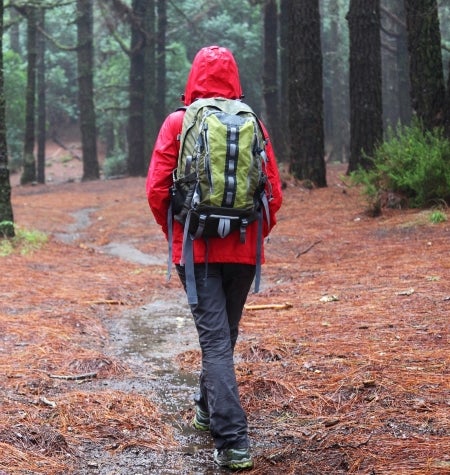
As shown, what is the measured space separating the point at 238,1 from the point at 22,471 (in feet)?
136

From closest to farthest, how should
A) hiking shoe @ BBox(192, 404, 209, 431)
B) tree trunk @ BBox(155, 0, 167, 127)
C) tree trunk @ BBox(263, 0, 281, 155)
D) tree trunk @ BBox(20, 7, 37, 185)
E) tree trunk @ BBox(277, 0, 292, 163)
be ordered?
hiking shoe @ BBox(192, 404, 209, 431)
tree trunk @ BBox(277, 0, 292, 163)
tree trunk @ BBox(263, 0, 281, 155)
tree trunk @ BBox(20, 7, 37, 185)
tree trunk @ BBox(155, 0, 167, 127)

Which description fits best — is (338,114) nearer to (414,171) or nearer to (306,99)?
(306,99)

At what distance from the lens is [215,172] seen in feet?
11.4

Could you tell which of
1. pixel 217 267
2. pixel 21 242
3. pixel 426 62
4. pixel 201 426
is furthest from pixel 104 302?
pixel 426 62

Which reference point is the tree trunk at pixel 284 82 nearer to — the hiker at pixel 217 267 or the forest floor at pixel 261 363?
the forest floor at pixel 261 363

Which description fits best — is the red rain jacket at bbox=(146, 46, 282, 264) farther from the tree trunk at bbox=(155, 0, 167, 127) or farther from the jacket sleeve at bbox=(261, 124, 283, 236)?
the tree trunk at bbox=(155, 0, 167, 127)

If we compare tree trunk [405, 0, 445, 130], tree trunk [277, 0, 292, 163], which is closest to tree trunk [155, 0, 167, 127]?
tree trunk [277, 0, 292, 163]

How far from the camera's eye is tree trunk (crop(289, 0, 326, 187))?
48.6 feet

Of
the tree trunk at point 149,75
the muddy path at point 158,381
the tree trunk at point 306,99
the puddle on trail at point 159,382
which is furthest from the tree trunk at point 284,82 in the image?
the puddle on trail at point 159,382

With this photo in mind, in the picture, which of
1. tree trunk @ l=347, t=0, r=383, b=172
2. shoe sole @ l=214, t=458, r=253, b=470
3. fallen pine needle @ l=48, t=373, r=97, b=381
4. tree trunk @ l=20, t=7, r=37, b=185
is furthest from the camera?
tree trunk @ l=20, t=7, r=37, b=185

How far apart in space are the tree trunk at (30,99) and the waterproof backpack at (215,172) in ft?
71.5

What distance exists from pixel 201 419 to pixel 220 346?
602 mm

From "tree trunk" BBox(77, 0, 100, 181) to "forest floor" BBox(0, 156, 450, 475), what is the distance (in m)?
18.6

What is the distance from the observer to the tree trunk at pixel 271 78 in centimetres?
2328
